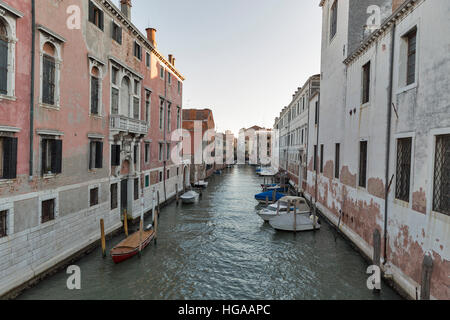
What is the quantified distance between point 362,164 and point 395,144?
3544 mm

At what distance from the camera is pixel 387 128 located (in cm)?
981

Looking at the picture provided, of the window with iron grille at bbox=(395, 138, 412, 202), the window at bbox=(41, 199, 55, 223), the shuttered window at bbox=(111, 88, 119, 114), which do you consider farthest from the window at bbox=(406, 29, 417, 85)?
the shuttered window at bbox=(111, 88, 119, 114)

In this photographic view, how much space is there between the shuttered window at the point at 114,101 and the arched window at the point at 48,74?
15.0ft

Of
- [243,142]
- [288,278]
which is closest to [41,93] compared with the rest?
[288,278]

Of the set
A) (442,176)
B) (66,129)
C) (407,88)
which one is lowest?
(442,176)

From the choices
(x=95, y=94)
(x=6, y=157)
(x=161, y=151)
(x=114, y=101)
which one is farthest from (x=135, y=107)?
(x=6, y=157)

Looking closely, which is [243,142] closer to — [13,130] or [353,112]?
[353,112]

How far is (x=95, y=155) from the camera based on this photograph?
508 inches

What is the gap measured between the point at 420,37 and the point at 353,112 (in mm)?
5913

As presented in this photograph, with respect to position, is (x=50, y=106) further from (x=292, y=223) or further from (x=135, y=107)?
(x=292, y=223)

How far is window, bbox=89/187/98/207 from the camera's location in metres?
12.6

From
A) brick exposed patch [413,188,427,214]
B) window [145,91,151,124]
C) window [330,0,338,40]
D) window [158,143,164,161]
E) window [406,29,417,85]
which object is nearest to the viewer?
brick exposed patch [413,188,427,214]

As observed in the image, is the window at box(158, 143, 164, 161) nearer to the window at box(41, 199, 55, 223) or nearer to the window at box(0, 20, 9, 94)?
the window at box(41, 199, 55, 223)

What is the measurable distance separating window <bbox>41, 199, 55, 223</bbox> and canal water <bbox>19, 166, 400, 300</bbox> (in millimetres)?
2006
